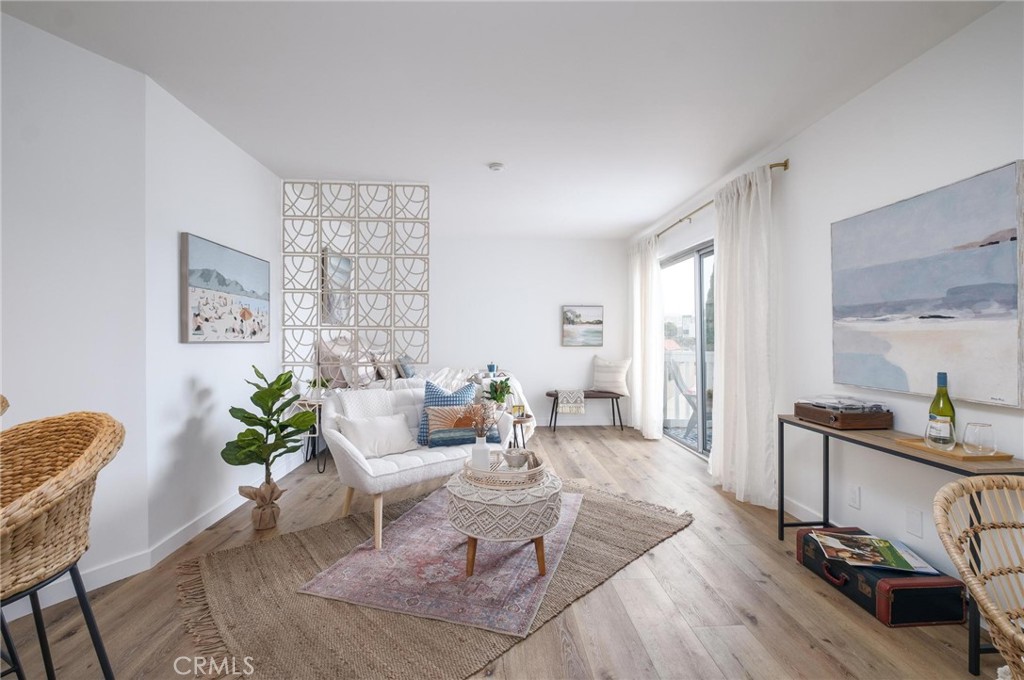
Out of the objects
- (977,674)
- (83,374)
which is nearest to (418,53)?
(83,374)

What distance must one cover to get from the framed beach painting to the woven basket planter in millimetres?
3176

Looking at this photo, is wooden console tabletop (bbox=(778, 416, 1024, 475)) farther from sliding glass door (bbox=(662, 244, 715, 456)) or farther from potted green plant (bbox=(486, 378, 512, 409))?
potted green plant (bbox=(486, 378, 512, 409))

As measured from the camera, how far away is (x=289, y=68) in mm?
2340

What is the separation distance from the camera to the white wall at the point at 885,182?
196cm

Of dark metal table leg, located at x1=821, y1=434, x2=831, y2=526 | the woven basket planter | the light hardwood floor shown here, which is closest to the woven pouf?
the light hardwood floor

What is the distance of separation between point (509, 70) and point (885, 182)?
213 centimetres

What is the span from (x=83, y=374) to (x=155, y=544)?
101 centimetres

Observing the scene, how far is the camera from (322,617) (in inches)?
78.2

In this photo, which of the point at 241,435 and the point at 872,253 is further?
the point at 241,435

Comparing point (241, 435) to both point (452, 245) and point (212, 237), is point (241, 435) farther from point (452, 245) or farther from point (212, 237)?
point (452, 245)

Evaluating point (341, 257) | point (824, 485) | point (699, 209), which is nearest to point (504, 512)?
point (824, 485)

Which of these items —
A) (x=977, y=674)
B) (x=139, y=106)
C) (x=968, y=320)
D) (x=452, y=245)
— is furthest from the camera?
(x=452, y=245)

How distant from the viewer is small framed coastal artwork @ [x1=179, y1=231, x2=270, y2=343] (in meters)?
2.72
